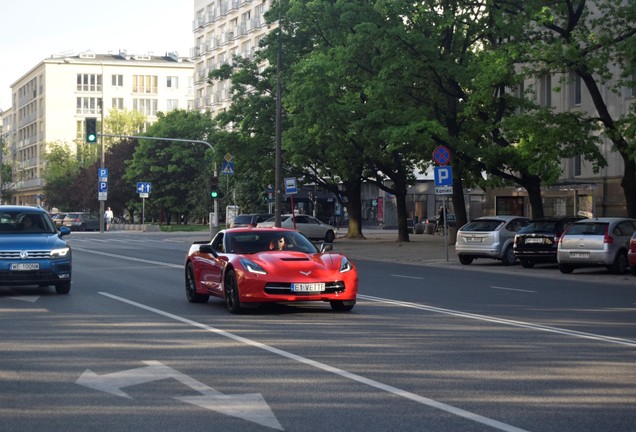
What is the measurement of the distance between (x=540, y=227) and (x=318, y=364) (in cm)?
2309

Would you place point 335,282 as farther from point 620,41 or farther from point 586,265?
point 620,41

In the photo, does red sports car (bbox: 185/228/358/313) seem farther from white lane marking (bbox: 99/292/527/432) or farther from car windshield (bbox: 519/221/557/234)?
car windshield (bbox: 519/221/557/234)

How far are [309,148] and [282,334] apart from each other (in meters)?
37.3

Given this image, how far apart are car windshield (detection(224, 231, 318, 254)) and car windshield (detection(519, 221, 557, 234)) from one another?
16.4 metres

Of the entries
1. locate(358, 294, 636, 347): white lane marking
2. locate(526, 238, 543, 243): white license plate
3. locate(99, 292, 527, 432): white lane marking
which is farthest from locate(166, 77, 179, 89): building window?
locate(99, 292, 527, 432): white lane marking

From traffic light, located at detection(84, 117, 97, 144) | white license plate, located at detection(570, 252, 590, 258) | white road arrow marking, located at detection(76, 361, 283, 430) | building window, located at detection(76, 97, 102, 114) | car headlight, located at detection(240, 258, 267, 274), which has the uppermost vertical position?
building window, located at detection(76, 97, 102, 114)

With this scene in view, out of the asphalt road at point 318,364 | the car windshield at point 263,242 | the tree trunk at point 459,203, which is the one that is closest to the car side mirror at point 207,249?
the car windshield at point 263,242

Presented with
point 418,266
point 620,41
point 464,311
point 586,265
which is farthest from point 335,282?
point 620,41

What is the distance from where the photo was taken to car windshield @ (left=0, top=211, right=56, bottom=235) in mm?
20172

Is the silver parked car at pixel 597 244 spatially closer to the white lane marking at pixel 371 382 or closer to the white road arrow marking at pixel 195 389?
the white lane marking at pixel 371 382

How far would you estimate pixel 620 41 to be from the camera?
34375 mm

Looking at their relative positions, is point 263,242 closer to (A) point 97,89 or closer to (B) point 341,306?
(B) point 341,306

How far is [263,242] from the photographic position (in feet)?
55.1

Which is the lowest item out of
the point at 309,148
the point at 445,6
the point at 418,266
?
the point at 418,266
